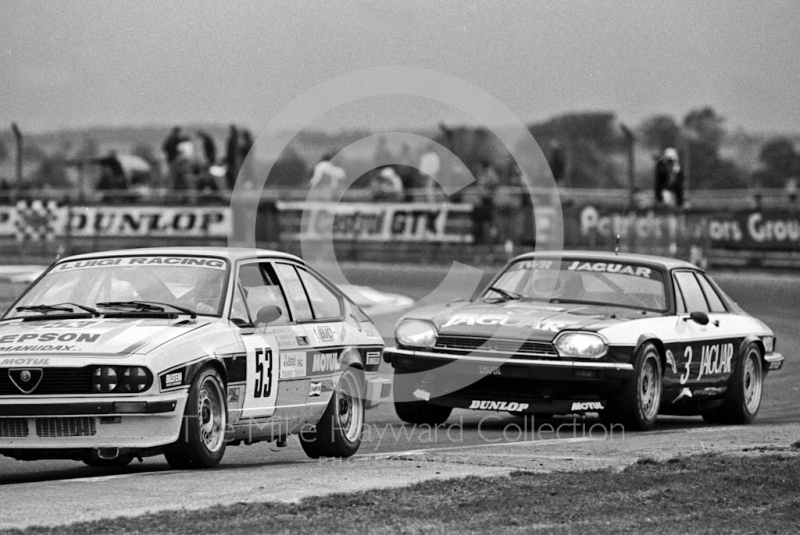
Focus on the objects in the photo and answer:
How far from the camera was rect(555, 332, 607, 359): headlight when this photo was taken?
9.91 meters

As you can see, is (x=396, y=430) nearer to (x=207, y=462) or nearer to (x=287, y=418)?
(x=287, y=418)

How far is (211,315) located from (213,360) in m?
0.45

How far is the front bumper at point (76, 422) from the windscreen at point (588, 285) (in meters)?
5.02

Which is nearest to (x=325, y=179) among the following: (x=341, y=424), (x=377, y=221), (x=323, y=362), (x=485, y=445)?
(x=377, y=221)

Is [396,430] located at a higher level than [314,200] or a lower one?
lower

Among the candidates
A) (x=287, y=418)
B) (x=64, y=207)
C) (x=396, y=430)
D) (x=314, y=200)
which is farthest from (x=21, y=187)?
(x=287, y=418)

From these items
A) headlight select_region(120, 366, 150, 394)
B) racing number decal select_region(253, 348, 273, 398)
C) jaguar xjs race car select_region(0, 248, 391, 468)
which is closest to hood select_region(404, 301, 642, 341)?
jaguar xjs race car select_region(0, 248, 391, 468)

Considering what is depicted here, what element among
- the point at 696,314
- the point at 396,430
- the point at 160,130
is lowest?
the point at 396,430

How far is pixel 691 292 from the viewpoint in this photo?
11617 mm

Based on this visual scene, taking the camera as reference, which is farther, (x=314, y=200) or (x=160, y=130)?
(x=160, y=130)

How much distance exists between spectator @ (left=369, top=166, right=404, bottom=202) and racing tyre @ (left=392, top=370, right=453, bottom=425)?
1862 centimetres

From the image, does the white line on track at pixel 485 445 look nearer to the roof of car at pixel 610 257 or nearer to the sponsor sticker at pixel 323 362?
the sponsor sticker at pixel 323 362

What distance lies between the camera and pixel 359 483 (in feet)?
21.9

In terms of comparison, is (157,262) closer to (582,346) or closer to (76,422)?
(76,422)
